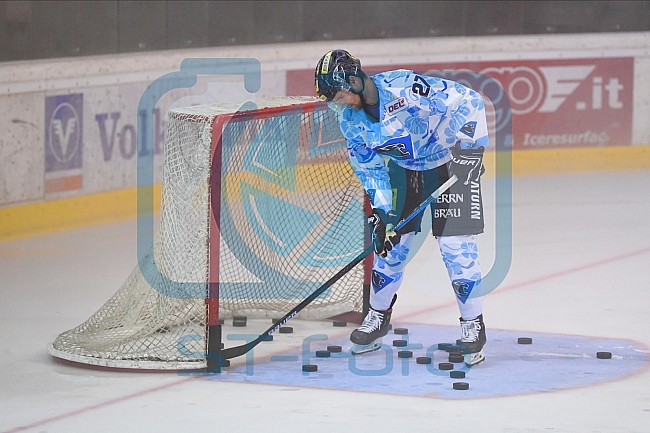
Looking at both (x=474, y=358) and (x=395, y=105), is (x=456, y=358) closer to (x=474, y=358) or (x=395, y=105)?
(x=474, y=358)

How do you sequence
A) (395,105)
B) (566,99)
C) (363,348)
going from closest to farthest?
(395,105)
(363,348)
(566,99)

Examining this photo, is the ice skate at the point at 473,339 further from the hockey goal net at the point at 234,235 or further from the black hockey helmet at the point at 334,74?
the black hockey helmet at the point at 334,74

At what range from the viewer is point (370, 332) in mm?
5004

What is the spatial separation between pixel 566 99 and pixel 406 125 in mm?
5352

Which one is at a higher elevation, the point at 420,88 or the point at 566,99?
the point at 566,99

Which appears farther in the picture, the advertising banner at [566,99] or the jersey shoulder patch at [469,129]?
the advertising banner at [566,99]

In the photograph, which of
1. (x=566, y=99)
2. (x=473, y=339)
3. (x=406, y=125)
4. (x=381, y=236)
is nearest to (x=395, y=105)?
(x=406, y=125)

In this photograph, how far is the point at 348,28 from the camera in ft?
32.1

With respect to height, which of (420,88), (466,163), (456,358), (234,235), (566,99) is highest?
(566,99)

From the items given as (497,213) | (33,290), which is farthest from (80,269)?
(497,213)

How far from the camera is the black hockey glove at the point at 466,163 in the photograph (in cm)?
468

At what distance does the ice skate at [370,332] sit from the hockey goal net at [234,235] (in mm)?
489

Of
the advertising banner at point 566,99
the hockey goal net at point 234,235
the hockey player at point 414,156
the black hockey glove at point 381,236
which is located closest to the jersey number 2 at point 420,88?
the hockey player at point 414,156

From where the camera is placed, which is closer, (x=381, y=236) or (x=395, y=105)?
(x=395, y=105)
